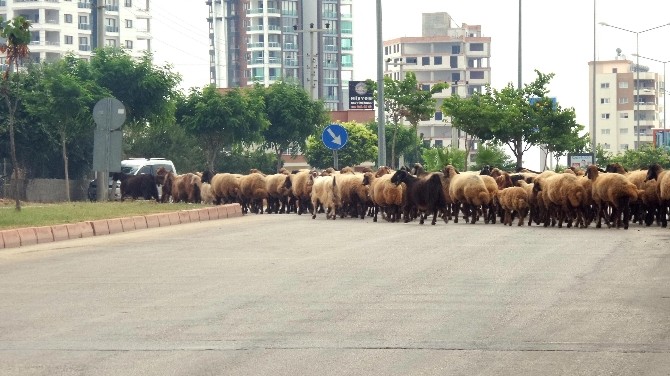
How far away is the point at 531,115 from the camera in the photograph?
1987 inches

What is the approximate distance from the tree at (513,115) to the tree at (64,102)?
564 inches

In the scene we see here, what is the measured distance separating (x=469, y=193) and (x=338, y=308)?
1544 cm

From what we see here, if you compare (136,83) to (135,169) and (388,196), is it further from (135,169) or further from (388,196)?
(388,196)

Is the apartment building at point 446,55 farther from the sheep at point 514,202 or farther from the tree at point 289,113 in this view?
the sheep at point 514,202

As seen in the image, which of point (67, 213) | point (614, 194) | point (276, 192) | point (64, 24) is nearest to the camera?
point (614, 194)

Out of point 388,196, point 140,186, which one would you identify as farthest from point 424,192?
point 140,186

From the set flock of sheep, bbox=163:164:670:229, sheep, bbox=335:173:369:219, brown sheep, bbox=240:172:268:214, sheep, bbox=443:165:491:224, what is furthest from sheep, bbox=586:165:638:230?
brown sheep, bbox=240:172:268:214

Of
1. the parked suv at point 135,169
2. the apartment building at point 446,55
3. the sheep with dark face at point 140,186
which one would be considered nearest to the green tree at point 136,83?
the parked suv at point 135,169

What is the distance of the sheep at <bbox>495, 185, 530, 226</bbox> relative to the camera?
25.8m

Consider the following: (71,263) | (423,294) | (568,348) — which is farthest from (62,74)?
(568,348)

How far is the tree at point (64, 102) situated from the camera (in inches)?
1604

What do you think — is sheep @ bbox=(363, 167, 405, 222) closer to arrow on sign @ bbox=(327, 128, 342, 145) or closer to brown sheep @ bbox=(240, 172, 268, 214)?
arrow on sign @ bbox=(327, 128, 342, 145)

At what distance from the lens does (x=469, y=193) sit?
26.5 metres

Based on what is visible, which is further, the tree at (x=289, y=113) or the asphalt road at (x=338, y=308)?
the tree at (x=289, y=113)
